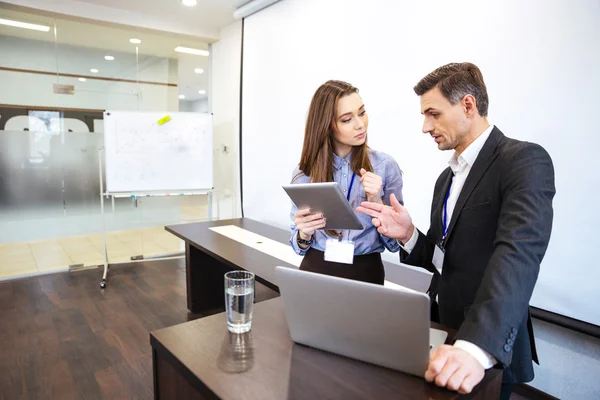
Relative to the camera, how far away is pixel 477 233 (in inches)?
39.8

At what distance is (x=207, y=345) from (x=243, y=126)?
3.54 meters

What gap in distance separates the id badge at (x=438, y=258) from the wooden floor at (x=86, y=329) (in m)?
1.44

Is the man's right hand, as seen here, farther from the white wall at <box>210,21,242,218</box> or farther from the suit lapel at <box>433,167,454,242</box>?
the white wall at <box>210,21,242,218</box>

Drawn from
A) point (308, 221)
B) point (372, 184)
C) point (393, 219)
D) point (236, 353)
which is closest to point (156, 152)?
point (308, 221)

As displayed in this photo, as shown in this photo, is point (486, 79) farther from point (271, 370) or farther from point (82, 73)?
point (82, 73)

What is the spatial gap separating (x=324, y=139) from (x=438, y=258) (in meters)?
0.60

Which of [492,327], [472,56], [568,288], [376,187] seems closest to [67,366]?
[376,187]

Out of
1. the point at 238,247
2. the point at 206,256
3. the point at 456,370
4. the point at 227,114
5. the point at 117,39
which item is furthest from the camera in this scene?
the point at 227,114

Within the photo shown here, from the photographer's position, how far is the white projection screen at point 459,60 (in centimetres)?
174

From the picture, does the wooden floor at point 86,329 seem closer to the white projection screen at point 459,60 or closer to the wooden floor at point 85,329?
the wooden floor at point 85,329

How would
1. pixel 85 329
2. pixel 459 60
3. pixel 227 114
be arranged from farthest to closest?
1. pixel 227 114
2. pixel 85 329
3. pixel 459 60

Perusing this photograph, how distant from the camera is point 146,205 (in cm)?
477

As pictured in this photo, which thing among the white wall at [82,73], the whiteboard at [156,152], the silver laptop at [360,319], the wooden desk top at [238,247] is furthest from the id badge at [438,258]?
the white wall at [82,73]

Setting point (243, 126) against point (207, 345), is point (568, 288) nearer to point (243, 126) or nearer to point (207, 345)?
point (207, 345)
